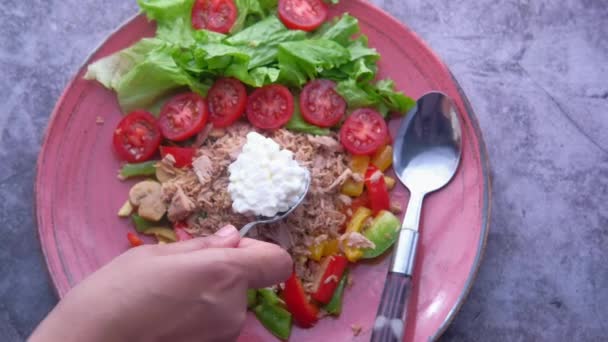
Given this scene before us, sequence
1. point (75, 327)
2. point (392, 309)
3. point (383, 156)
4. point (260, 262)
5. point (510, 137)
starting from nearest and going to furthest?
point (75, 327) → point (260, 262) → point (392, 309) → point (383, 156) → point (510, 137)

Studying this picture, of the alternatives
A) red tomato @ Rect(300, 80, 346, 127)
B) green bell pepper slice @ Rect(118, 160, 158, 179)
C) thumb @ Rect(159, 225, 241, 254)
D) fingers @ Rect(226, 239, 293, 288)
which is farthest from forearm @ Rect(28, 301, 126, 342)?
red tomato @ Rect(300, 80, 346, 127)

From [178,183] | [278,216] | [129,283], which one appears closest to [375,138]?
[278,216]

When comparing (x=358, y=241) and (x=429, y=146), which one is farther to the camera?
(x=429, y=146)

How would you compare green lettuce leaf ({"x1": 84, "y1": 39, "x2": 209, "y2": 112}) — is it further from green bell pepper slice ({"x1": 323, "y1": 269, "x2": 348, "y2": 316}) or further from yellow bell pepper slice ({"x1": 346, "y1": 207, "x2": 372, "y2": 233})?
green bell pepper slice ({"x1": 323, "y1": 269, "x2": 348, "y2": 316})

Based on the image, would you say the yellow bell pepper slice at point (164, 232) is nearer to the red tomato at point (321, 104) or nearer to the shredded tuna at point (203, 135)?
the shredded tuna at point (203, 135)

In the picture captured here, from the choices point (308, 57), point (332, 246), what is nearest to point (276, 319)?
point (332, 246)

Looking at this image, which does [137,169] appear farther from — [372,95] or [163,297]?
[163,297]
